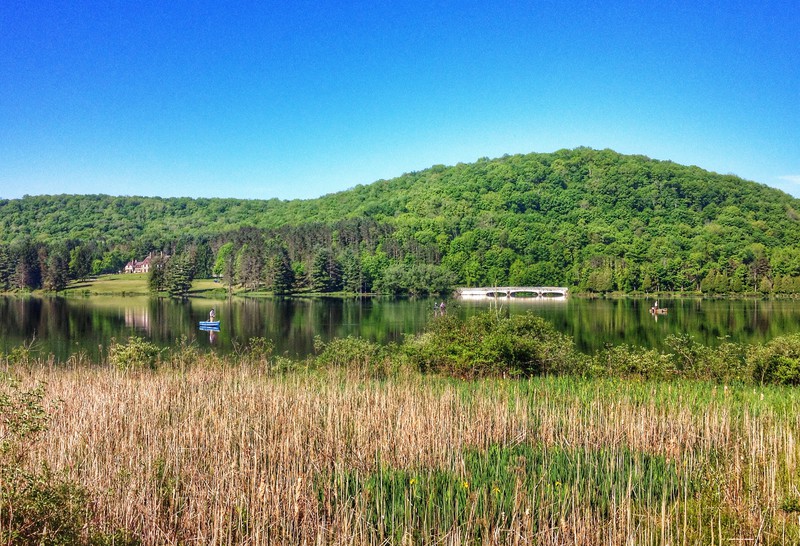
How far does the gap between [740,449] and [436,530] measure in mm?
4690

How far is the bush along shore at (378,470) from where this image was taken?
4703mm

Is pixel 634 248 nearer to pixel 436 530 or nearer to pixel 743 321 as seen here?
pixel 743 321

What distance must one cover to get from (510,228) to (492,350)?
10616 centimetres

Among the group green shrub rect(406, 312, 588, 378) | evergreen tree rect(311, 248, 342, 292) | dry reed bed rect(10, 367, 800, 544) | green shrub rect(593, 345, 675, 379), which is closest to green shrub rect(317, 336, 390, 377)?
green shrub rect(406, 312, 588, 378)

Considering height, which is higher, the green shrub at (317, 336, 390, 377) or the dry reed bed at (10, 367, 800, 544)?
the dry reed bed at (10, 367, 800, 544)

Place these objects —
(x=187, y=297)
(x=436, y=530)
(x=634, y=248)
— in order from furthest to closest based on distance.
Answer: (x=634, y=248) → (x=187, y=297) → (x=436, y=530)

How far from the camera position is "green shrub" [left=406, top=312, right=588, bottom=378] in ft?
48.6

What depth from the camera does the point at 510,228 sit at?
4641 inches

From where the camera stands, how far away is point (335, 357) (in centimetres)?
1747

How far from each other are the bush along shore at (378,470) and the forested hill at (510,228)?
8256cm

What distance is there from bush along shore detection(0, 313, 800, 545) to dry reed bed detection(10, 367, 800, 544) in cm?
4

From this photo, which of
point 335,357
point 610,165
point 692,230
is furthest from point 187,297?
point 610,165

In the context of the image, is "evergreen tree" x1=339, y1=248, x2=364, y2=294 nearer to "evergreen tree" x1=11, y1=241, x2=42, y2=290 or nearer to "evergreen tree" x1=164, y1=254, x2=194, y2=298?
"evergreen tree" x1=164, y1=254, x2=194, y2=298

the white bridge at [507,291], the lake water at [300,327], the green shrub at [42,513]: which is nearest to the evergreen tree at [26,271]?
the lake water at [300,327]
